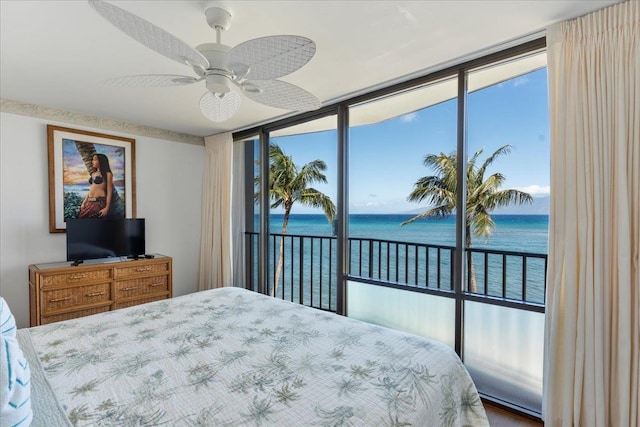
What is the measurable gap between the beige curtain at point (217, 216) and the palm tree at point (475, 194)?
259cm

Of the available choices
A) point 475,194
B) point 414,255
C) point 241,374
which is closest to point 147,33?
point 241,374

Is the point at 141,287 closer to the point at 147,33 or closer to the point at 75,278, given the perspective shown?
the point at 75,278

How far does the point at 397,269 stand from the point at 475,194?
1118mm

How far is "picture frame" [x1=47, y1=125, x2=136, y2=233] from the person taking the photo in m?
3.24

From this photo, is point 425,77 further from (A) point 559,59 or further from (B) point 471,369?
(B) point 471,369

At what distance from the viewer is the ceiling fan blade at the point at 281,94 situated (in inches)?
66.7

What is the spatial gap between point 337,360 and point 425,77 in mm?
2117

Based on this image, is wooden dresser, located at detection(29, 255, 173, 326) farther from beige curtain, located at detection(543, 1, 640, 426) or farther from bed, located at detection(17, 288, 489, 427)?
beige curtain, located at detection(543, 1, 640, 426)

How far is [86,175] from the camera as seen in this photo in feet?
11.3

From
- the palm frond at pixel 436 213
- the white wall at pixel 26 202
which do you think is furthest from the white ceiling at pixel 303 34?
the palm frond at pixel 436 213

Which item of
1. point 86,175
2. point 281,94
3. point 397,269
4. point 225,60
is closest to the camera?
point 225,60

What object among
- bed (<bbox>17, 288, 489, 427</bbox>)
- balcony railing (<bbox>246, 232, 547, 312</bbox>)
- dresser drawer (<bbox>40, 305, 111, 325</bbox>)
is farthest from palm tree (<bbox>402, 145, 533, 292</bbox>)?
dresser drawer (<bbox>40, 305, 111, 325</bbox>)

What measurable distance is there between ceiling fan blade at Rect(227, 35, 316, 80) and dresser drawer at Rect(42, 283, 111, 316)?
278 centimetres

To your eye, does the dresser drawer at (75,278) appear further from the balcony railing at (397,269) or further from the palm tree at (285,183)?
the palm tree at (285,183)
